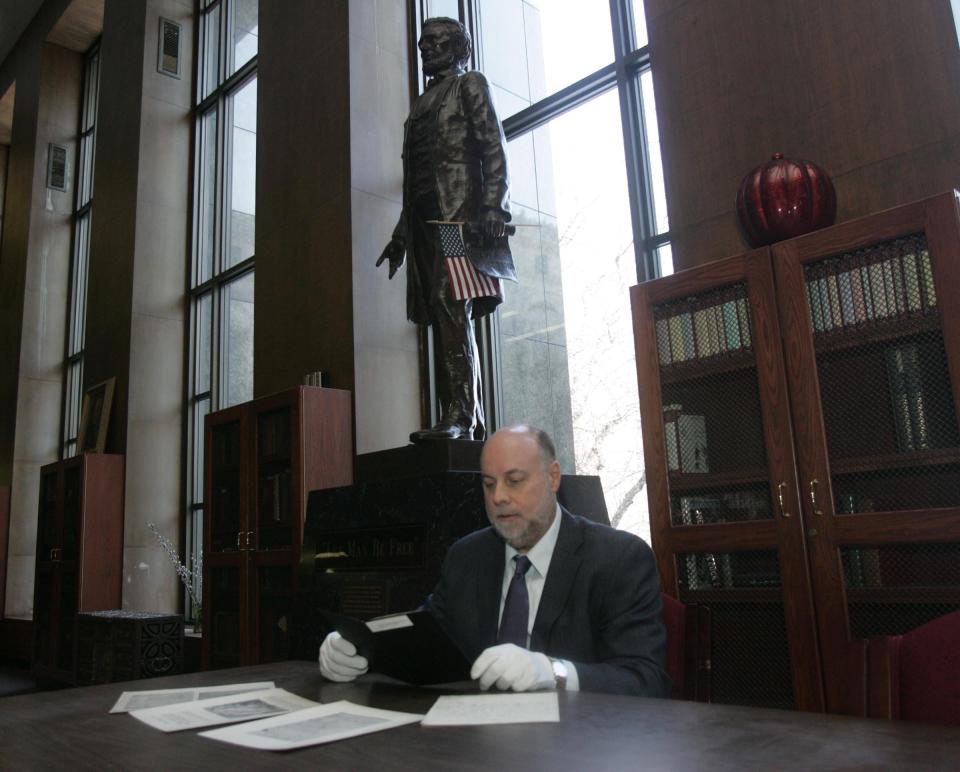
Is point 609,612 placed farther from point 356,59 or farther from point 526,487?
point 356,59

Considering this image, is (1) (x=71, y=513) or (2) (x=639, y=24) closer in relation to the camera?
(2) (x=639, y=24)

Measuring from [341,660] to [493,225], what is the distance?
6.78ft

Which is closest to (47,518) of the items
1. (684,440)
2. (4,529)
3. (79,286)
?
(4,529)

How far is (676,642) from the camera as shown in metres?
1.94

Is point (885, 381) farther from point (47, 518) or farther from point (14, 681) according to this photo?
point (14, 681)

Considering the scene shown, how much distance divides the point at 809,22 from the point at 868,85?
38 centimetres

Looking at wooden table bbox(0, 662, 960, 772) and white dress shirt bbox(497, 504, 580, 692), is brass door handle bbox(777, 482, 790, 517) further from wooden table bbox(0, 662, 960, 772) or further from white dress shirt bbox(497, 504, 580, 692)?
wooden table bbox(0, 662, 960, 772)

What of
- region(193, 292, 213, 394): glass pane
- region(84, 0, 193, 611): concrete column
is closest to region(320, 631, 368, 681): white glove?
region(84, 0, 193, 611): concrete column

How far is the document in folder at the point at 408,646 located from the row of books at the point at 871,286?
1498 mm

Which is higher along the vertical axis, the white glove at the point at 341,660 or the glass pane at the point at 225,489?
the glass pane at the point at 225,489

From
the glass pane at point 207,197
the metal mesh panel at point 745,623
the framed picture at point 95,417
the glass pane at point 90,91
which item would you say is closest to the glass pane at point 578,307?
the metal mesh panel at point 745,623

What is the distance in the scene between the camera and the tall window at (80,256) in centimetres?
904

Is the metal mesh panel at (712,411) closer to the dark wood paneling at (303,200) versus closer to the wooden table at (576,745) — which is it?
the wooden table at (576,745)

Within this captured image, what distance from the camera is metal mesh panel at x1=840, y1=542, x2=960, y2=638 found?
2.07 m
